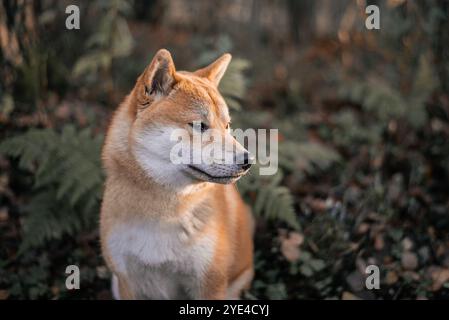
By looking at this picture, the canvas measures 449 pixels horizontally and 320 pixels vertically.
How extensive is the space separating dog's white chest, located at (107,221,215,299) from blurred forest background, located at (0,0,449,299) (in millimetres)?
837

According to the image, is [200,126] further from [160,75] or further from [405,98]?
[405,98]

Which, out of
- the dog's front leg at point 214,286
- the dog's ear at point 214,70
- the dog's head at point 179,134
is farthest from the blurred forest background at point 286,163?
the dog's head at point 179,134

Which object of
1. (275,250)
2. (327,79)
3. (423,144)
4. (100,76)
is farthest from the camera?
(327,79)

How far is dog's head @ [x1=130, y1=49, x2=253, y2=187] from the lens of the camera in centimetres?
285

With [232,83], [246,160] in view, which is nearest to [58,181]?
[232,83]

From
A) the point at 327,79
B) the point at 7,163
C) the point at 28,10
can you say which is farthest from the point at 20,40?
the point at 327,79

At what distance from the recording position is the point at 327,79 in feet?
28.5

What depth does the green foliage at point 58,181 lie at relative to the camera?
3977 millimetres

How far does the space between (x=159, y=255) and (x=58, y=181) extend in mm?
1648

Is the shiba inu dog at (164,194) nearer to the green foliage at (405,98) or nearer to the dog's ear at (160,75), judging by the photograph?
the dog's ear at (160,75)

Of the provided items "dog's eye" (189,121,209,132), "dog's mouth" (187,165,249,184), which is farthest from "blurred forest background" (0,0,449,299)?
"dog's eye" (189,121,209,132)

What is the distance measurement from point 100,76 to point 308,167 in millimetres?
3568

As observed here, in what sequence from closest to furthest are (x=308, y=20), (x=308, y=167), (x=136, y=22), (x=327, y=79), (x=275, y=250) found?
(x=275, y=250)
(x=308, y=167)
(x=327, y=79)
(x=136, y=22)
(x=308, y=20)
